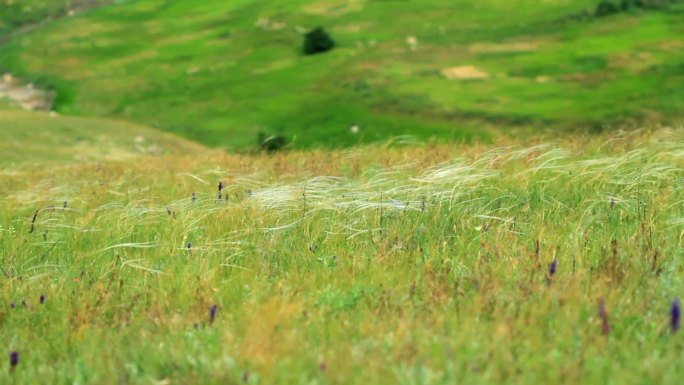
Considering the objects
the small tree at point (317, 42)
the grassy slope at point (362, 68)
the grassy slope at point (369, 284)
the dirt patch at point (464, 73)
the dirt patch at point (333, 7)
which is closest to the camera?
the grassy slope at point (369, 284)

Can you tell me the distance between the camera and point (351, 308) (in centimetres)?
434

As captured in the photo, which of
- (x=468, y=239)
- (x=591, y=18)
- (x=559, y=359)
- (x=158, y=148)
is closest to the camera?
(x=559, y=359)

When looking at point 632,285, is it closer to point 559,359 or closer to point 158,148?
point 559,359

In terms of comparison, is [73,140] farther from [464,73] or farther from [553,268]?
[553,268]

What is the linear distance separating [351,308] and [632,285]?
4.60 feet

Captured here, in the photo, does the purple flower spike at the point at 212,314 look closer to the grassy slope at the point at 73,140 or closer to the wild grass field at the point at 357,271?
the wild grass field at the point at 357,271

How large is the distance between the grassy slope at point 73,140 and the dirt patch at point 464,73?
33.8 feet

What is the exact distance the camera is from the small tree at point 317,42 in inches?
1556

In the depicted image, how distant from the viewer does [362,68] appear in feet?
118

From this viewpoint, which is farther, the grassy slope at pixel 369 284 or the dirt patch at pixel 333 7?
A: the dirt patch at pixel 333 7

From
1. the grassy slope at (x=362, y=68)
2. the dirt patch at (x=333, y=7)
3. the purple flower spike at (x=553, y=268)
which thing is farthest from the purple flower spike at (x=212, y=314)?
the dirt patch at (x=333, y=7)

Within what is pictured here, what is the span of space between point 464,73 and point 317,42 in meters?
8.64

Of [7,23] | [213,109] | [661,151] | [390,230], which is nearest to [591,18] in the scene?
[213,109]

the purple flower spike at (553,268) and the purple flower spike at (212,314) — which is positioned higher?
the purple flower spike at (553,268)
